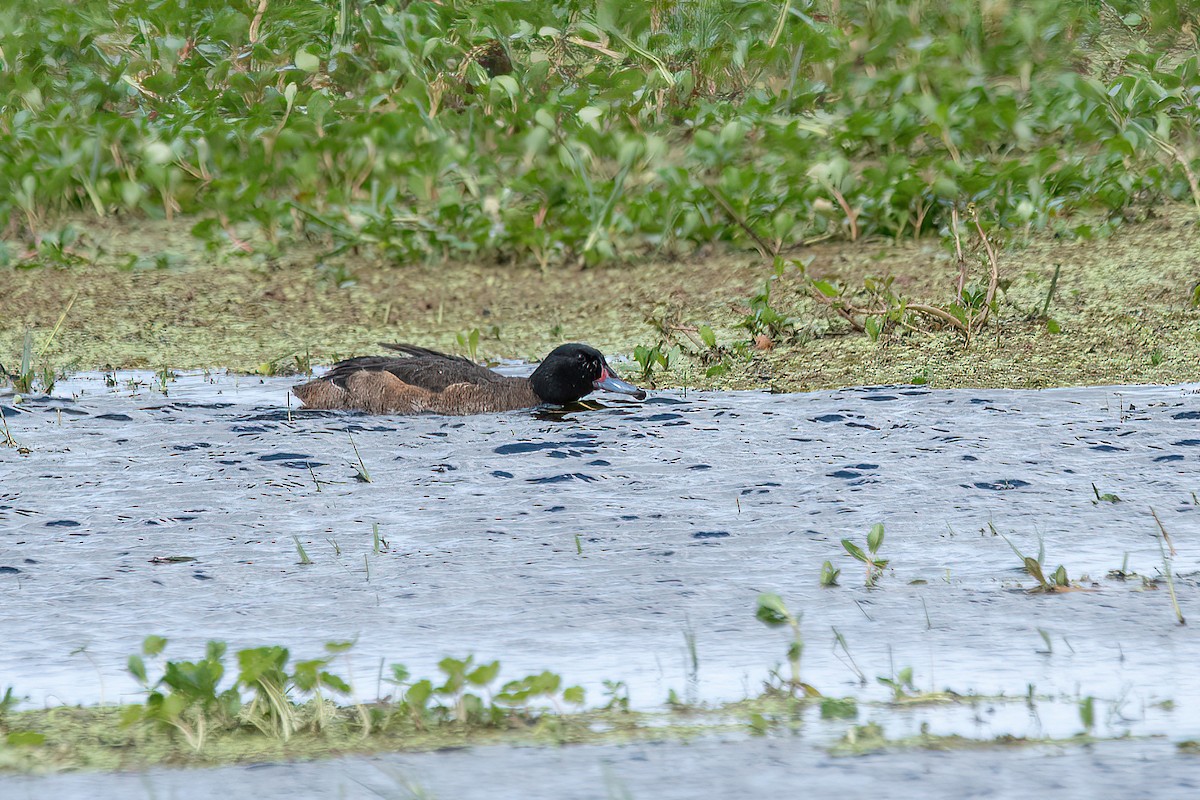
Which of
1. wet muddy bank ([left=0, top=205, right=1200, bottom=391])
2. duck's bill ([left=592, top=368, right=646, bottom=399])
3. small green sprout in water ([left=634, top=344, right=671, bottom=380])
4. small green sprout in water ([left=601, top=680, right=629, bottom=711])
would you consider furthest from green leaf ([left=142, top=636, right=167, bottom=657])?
small green sprout in water ([left=634, top=344, right=671, bottom=380])

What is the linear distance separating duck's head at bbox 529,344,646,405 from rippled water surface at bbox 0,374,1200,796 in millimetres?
165

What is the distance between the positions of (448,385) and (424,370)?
13 centimetres

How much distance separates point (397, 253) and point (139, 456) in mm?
4756

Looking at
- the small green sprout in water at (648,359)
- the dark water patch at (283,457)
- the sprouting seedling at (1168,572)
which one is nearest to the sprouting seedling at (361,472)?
the dark water patch at (283,457)

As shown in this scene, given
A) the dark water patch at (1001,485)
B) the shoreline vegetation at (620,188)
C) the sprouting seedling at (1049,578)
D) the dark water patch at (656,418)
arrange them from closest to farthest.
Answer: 1. the sprouting seedling at (1049,578)
2. the dark water patch at (1001,485)
3. the dark water patch at (656,418)
4. the shoreline vegetation at (620,188)

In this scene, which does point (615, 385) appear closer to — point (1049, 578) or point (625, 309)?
point (625, 309)

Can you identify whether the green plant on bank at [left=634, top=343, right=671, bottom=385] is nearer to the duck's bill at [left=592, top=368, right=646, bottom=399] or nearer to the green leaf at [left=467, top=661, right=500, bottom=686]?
the duck's bill at [left=592, top=368, right=646, bottom=399]

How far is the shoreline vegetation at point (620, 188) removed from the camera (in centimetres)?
827

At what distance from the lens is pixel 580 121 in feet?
37.8

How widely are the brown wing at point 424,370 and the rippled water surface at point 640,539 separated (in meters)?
0.23

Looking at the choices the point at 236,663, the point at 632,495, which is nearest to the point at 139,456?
the point at 632,495

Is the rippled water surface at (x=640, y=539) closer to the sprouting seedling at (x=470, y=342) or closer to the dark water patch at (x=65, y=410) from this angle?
the dark water patch at (x=65, y=410)

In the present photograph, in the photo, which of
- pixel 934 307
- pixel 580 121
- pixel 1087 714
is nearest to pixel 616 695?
pixel 1087 714

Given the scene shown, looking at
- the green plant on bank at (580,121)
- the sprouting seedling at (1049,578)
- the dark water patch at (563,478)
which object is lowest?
the dark water patch at (563,478)
